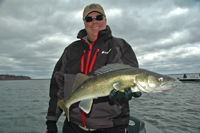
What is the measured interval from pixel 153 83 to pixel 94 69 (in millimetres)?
1293

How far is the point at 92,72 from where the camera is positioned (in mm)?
2828

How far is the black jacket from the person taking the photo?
8.39 feet

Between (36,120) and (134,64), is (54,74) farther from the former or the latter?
(36,120)

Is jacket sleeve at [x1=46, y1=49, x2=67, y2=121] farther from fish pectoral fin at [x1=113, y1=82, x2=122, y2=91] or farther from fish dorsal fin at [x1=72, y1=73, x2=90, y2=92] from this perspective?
fish pectoral fin at [x1=113, y1=82, x2=122, y2=91]

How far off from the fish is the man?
164 mm

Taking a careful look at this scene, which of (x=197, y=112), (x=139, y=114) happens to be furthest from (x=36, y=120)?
(x=197, y=112)

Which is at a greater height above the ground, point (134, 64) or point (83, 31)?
point (83, 31)

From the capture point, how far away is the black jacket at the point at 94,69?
2.56 meters

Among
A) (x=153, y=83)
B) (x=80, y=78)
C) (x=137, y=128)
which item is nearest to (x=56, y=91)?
(x=80, y=78)

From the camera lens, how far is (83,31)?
365 centimetres

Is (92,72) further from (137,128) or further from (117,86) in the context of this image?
(137,128)

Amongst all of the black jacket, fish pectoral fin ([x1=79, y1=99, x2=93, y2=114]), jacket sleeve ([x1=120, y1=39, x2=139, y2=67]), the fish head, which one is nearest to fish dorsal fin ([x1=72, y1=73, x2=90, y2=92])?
the black jacket

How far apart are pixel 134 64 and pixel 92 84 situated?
3.47ft

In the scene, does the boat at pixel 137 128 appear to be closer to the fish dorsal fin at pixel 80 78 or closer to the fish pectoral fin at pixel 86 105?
the fish pectoral fin at pixel 86 105
